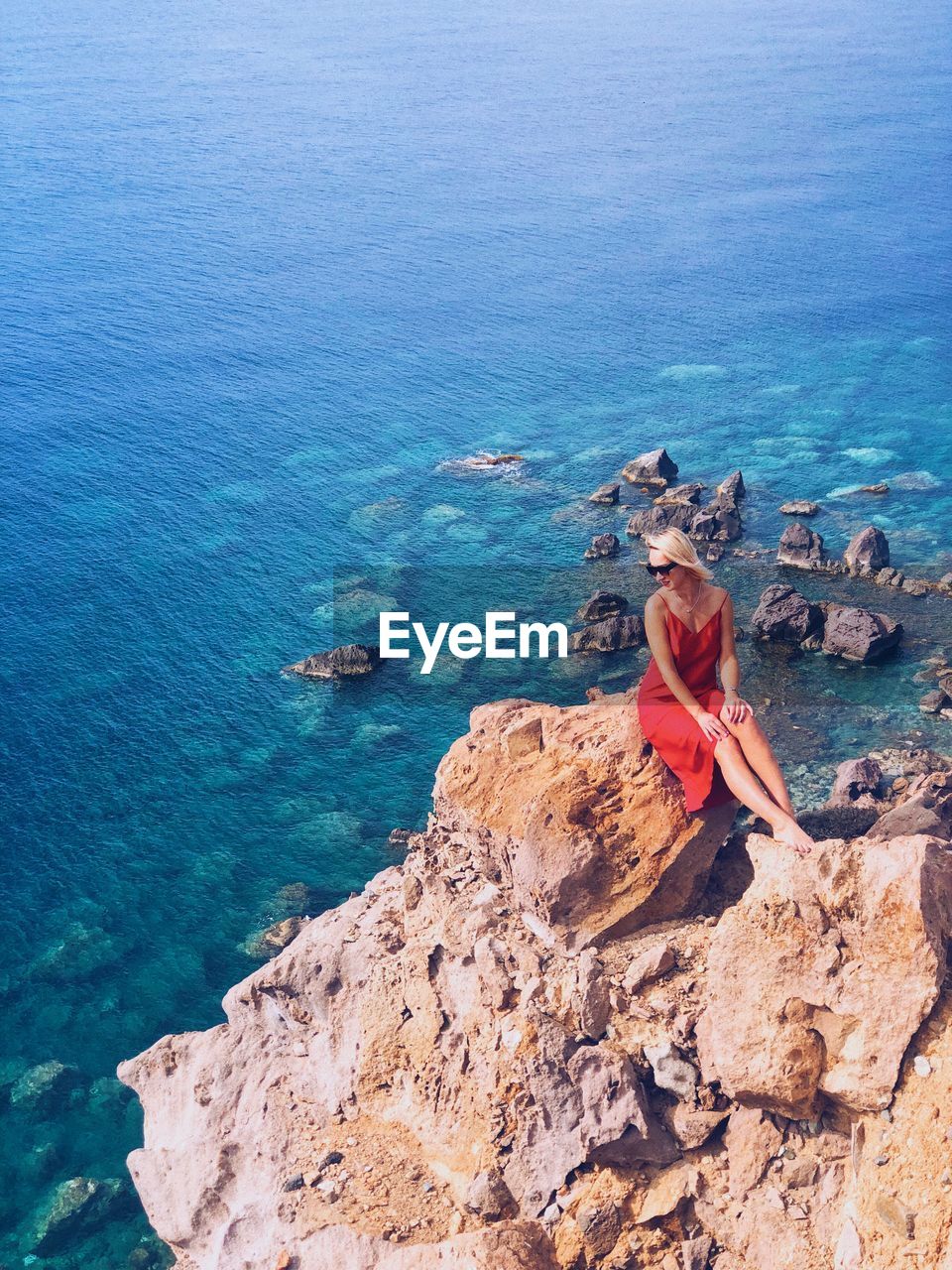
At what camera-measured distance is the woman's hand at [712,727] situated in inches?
714

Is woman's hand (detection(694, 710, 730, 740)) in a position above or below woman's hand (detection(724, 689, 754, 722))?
below

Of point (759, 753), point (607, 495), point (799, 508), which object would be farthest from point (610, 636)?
point (759, 753)

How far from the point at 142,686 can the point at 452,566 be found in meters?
19.4

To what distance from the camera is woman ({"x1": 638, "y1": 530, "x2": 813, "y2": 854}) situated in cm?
1797

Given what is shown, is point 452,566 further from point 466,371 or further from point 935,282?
point 935,282

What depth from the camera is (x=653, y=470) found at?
79875 mm

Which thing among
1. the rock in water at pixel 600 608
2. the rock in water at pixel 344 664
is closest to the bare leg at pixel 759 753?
the rock in water at pixel 344 664

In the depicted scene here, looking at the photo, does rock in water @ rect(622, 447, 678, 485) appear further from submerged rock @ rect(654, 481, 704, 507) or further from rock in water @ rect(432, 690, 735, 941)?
rock in water @ rect(432, 690, 735, 941)

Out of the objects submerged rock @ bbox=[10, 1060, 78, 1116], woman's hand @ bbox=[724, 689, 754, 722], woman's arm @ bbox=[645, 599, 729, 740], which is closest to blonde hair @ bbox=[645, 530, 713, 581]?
woman's arm @ bbox=[645, 599, 729, 740]

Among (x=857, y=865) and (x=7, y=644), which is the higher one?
(x=857, y=865)

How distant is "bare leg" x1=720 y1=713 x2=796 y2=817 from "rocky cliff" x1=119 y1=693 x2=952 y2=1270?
0.87 meters

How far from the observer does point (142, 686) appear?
64.4m

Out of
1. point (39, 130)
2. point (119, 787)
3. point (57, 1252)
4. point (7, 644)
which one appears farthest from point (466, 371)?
point (39, 130)

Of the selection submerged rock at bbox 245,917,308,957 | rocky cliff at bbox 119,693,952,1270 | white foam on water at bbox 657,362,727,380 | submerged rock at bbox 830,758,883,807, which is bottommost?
submerged rock at bbox 245,917,308,957
